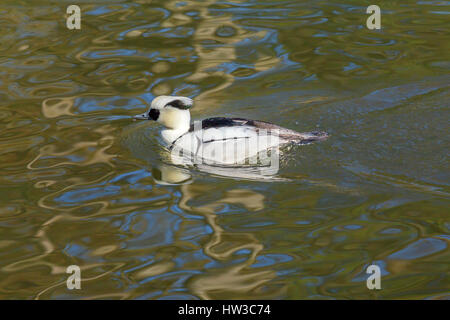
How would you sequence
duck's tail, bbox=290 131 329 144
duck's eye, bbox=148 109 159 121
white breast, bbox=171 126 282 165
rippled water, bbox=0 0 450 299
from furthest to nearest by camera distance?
1. duck's eye, bbox=148 109 159 121
2. duck's tail, bbox=290 131 329 144
3. white breast, bbox=171 126 282 165
4. rippled water, bbox=0 0 450 299

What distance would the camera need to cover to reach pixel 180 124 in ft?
27.6

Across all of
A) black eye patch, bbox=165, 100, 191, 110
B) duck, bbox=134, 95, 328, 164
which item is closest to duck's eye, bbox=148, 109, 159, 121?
duck, bbox=134, 95, 328, 164

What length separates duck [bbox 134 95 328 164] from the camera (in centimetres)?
802

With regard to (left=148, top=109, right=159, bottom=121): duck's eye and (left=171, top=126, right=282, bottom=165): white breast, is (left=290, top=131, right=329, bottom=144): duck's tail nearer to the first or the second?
(left=171, top=126, right=282, bottom=165): white breast

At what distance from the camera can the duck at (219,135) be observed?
8.02m

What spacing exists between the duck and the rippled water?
0.24 meters

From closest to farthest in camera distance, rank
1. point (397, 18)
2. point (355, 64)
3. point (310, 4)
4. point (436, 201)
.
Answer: point (436, 201)
point (355, 64)
point (397, 18)
point (310, 4)

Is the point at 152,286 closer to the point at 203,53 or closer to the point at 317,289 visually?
the point at 317,289

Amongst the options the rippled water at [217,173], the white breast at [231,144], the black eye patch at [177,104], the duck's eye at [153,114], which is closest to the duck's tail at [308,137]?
the rippled water at [217,173]

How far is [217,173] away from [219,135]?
0.42m

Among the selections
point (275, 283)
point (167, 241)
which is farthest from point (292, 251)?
point (167, 241)

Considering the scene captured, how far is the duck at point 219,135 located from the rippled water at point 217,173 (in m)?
0.24

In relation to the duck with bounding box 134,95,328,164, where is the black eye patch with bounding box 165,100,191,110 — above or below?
above

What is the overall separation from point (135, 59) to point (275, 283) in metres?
5.89
